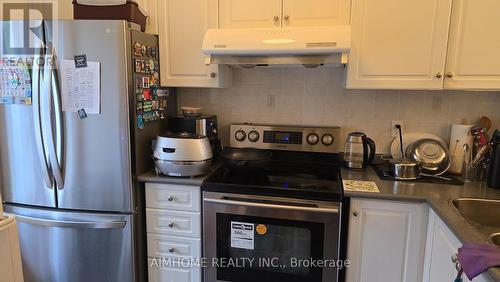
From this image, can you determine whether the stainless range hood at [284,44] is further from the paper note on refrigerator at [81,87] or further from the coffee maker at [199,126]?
the paper note on refrigerator at [81,87]

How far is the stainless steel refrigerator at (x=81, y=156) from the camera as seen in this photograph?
1.76 metres

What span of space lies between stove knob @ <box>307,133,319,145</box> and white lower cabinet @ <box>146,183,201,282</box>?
2.63 feet

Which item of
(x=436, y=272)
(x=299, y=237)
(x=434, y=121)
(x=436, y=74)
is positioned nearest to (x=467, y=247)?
(x=436, y=272)

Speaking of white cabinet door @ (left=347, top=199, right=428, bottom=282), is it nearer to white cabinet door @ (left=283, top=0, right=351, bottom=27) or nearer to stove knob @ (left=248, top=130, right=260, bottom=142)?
stove knob @ (left=248, top=130, right=260, bottom=142)

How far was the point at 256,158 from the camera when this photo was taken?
197cm

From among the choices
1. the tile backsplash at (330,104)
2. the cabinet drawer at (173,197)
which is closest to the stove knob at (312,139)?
the tile backsplash at (330,104)

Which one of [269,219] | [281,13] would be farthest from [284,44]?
[269,219]

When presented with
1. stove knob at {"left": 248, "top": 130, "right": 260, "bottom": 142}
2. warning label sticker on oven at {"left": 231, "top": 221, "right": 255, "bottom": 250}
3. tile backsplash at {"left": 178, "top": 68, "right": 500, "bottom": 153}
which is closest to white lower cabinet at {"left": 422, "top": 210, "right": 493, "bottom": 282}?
tile backsplash at {"left": 178, "top": 68, "right": 500, "bottom": 153}

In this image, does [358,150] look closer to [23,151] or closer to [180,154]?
[180,154]

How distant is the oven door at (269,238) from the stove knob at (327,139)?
1.92 ft

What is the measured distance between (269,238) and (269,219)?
11cm

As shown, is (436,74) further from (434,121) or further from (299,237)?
(299,237)

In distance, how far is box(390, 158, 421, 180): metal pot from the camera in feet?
6.03

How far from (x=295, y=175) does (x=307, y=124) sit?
1.33ft
